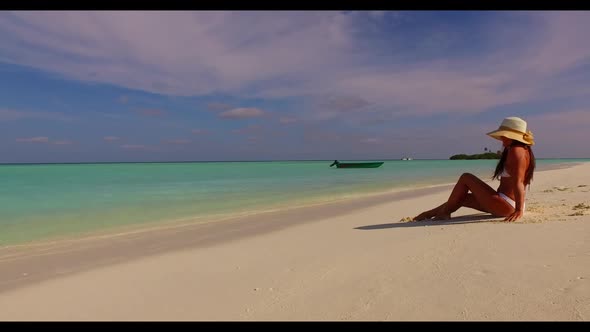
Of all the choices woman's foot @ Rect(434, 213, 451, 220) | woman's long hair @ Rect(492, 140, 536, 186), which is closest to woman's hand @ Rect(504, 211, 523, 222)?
woman's long hair @ Rect(492, 140, 536, 186)

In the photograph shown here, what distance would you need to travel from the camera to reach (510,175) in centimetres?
592

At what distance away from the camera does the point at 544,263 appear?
3.59 metres

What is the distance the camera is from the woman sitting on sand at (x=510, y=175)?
586cm

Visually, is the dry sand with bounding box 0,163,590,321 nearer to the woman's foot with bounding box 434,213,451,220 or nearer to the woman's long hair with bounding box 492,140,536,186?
the woman's foot with bounding box 434,213,451,220

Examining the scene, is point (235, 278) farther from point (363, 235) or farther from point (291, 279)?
point (363, 235)

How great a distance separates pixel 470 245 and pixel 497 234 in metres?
0.77

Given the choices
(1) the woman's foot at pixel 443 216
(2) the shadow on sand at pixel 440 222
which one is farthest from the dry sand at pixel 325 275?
(1) the woman's foot at pixel 443 216

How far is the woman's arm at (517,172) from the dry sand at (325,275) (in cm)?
22

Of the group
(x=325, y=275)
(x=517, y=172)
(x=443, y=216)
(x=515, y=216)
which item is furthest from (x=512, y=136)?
(x=325, y=275)

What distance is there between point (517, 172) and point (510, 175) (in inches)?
4.5

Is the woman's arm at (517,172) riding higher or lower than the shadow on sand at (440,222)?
higher

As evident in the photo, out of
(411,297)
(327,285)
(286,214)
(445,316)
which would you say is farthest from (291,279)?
(286,214)

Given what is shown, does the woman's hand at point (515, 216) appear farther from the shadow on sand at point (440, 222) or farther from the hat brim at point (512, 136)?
the hat brim at point (512, 136)

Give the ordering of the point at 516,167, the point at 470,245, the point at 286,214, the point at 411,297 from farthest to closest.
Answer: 1. the point at 286,214
2. the point at 516,167
3. the point at 470,245
4. the point at 411,297
